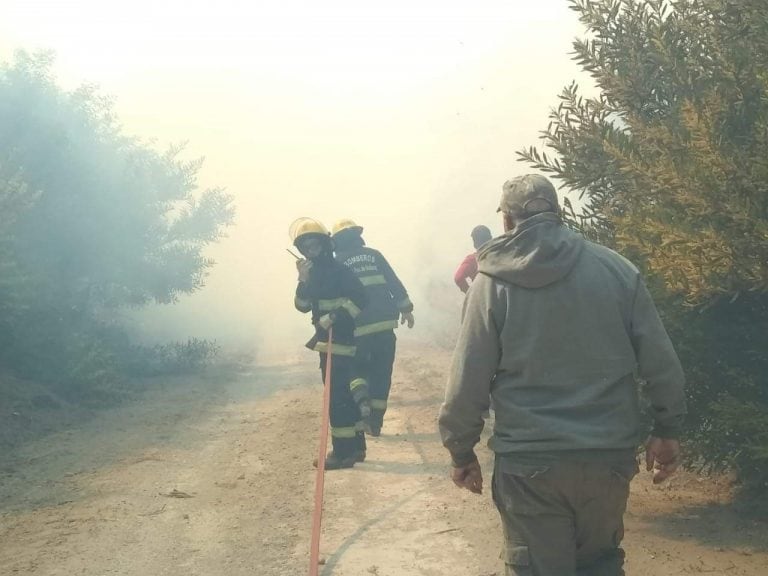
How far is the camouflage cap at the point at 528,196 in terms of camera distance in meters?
3.29

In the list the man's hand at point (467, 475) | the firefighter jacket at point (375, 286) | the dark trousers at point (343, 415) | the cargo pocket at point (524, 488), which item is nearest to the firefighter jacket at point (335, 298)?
the dark trousers at point (343, 415)

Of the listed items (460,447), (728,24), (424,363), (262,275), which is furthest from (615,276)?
(262,275)

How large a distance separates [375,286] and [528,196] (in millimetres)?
6123

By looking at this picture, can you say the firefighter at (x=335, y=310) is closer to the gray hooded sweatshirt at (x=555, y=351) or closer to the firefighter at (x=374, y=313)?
the firefighter at (x=374, y=313)

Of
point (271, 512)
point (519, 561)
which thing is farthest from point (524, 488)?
point (271, 512)

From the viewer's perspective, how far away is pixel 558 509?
3055 mm

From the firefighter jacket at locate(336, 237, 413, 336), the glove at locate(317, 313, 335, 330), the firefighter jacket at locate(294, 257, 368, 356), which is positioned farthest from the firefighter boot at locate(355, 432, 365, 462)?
the firefighter jacket at locate(336, 237, 413, 336)

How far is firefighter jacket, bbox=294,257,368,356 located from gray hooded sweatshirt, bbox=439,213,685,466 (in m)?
4.91

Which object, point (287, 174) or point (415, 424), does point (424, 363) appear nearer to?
point (415, 424)

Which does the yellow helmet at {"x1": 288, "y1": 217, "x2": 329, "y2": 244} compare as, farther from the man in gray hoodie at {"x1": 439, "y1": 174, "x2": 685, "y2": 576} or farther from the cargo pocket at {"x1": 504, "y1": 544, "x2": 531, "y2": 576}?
the cargo pocket at {"x1": 504, "y1": 544, "x2": 531, "y2": 576}

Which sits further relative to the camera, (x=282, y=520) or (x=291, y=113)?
(x=291, y=113)

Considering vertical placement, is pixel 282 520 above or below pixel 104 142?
below

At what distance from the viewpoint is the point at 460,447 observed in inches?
129

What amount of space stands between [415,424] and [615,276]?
6.78 metres
